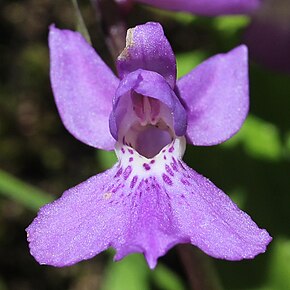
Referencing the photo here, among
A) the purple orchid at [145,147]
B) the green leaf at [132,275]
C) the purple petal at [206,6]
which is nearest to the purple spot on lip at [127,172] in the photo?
the purple orchid at [145,147]

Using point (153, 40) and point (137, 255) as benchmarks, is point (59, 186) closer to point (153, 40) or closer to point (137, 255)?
point (137, 255)

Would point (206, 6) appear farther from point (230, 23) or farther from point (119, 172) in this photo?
point (119, 172)

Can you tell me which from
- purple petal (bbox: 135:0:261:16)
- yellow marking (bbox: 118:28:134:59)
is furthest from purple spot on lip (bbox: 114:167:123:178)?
purple petal (bbox: 135:0:261:16)

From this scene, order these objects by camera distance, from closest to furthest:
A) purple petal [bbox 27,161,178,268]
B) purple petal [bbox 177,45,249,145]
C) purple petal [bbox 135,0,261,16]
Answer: purple petal [bbox 27,161,178,268]
purple petal [bbox 177,45,249,145]
purple petal [bbox 135,0,261,16]

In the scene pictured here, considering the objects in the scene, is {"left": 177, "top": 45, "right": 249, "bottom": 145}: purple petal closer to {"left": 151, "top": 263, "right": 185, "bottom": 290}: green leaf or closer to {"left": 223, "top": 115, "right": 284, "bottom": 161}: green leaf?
{"left": 223, "top": 115, "right": 284, "bottom": 161}: green leaf

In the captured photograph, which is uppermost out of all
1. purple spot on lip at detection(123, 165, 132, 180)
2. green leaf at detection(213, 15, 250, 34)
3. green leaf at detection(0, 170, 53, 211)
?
purple spot on lip at detection(123, 165, 132, 180)

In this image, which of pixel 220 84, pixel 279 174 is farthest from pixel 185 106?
pixel 279 174
